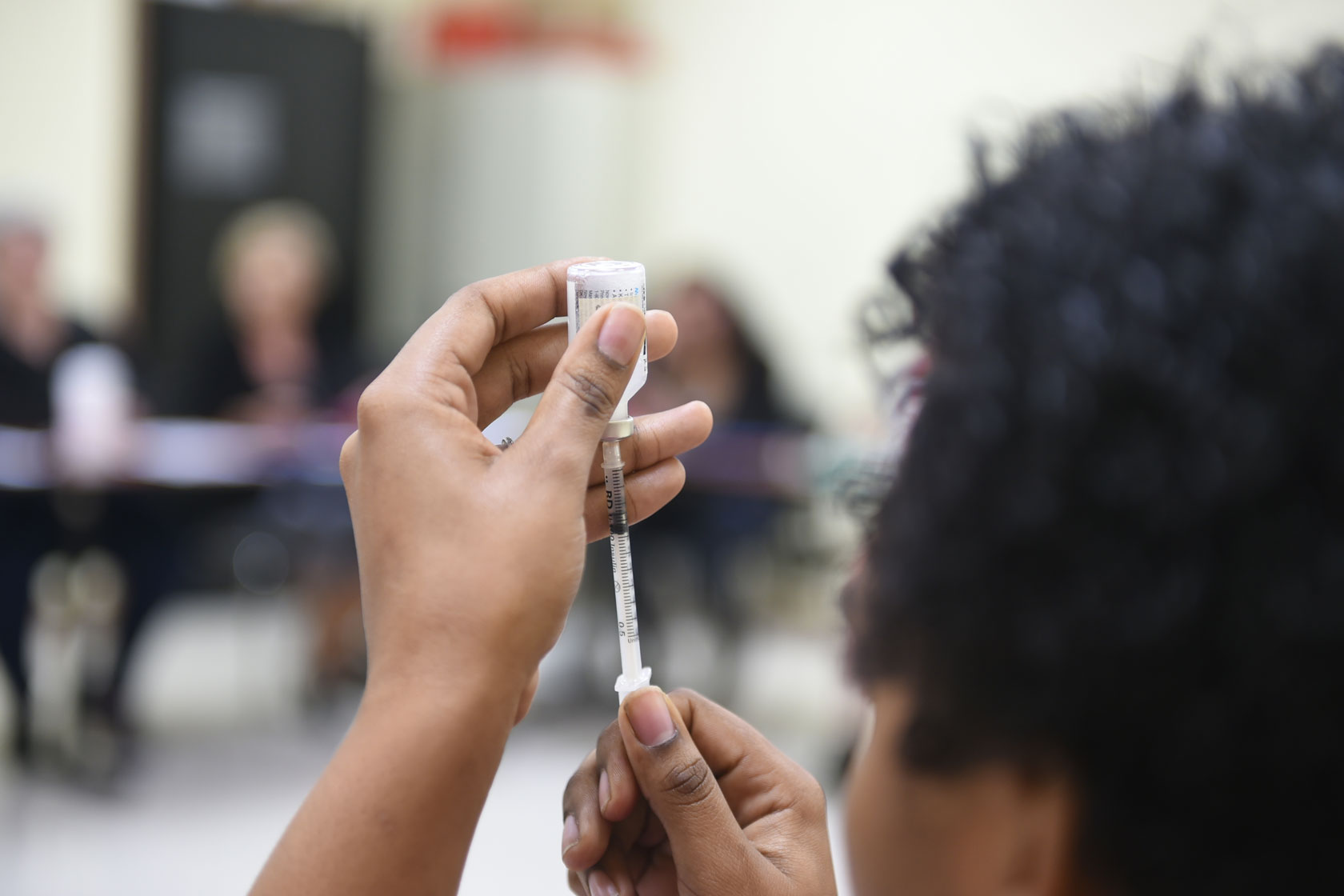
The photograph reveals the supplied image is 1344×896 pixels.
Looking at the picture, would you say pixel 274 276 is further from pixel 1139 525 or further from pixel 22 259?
pixel 1139 525

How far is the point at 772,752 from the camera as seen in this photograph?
831 mm

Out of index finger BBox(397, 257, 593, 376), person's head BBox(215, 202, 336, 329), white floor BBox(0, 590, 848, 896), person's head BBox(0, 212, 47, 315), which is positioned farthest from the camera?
person's head BBox(215, 202, 336, 329)

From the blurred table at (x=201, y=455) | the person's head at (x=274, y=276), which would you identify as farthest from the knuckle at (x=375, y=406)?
the person's head at (x=274, y=276)

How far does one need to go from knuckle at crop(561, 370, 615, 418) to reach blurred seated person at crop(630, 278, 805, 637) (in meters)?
2.67

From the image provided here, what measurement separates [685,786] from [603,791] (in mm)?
76

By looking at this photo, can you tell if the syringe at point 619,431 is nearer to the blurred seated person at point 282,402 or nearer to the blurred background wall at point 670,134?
the blurred seated person at point 282,402

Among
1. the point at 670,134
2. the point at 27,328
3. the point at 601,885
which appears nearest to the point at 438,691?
the point at 601,885

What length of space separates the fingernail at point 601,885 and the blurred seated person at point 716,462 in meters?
2.59

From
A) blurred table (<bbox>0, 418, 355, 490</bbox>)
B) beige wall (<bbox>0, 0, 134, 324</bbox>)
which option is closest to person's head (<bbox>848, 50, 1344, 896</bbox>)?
blurred table (<bbox>0, 418, 355, 490</bbox>)

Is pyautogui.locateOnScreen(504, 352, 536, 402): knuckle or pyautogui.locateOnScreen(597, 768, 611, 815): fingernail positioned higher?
pyautogui.locateOnScreen(504, 352, 536, 402): knuckle

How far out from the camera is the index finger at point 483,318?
2.28ft

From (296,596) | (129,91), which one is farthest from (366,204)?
(296,596)

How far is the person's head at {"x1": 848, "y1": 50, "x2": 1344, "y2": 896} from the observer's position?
439 mm

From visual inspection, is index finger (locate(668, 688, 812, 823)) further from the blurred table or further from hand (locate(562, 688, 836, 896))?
the blurred table
